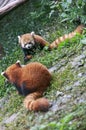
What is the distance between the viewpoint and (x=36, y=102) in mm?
4320

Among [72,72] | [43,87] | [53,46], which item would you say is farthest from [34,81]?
[53,46]

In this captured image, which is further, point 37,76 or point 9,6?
point 9,6

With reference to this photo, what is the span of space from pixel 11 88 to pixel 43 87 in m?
0.93

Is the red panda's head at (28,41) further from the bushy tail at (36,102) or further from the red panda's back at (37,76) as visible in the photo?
the bushy tail at (36,102)

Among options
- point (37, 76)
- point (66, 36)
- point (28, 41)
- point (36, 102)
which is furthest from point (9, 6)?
point (36, 102)

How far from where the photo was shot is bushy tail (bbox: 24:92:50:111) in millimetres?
4234

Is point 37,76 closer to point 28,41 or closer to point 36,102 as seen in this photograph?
point 36,102

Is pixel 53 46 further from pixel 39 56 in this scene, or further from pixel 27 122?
pixel 27 122

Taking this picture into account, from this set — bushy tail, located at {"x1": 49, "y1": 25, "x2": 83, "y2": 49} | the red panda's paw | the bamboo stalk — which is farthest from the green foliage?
the red panda's paw

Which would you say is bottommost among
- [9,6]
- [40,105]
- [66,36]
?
[66,36]

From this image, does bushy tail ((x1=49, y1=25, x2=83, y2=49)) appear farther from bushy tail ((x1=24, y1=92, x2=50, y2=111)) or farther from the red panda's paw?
the red panda's paw

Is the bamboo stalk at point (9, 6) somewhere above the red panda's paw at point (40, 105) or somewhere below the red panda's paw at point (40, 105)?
above

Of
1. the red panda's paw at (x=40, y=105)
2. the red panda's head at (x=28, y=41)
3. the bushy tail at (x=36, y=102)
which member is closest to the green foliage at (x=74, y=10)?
the red panda's head at (x=28, y=41)

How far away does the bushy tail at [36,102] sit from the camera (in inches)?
167
